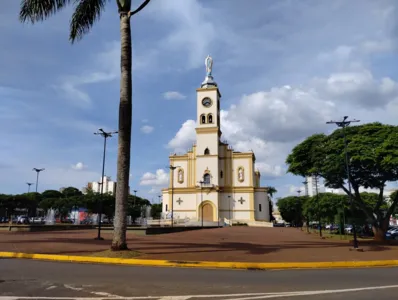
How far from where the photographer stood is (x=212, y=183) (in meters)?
67.8

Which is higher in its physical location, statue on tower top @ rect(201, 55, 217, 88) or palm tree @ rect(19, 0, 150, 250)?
statue on tower top @ rect(201, 55, 217, 88)

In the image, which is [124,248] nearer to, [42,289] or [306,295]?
[42,289]

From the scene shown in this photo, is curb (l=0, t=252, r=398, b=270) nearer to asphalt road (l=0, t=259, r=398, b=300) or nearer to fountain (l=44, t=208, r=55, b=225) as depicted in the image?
asphalt road (l=0, t=259, r=398, b=300)

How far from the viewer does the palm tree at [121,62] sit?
508 inches

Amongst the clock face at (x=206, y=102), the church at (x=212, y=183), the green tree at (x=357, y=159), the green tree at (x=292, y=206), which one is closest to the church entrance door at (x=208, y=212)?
the church at (x=212, y=183)

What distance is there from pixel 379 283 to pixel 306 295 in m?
2.81

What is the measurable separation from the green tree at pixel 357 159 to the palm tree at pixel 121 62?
16347 mm

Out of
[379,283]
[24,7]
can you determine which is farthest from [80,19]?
[379,283]

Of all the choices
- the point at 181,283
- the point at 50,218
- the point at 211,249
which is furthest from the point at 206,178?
the point at 181,283

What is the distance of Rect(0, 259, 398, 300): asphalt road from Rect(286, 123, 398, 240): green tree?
1414cm

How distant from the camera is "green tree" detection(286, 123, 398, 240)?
23.3 metres

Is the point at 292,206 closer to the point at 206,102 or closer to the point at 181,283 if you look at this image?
the point at 206,102

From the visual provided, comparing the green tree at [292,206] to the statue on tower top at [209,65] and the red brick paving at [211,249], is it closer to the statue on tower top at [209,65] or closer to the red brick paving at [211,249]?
the statue on tower top at [209,65]

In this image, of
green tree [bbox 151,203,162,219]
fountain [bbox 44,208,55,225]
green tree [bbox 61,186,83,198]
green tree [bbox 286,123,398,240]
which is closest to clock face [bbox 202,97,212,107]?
fountain [bbox 44,208,55,225]
